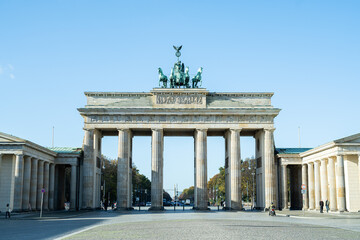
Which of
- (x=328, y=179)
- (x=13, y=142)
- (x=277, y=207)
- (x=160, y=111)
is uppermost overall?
(x=160, y=111)

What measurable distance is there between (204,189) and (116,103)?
58.9 ft

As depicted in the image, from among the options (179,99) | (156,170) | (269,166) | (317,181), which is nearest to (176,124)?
(179,99)

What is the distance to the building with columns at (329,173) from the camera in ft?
176

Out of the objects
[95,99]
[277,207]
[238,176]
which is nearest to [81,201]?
[95,99]

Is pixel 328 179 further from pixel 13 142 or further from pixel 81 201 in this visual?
pixel 13 142

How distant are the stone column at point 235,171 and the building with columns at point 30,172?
22.7 metres

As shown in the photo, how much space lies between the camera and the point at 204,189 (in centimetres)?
6475

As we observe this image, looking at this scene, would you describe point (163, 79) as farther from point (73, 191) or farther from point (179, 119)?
point (73, 191)

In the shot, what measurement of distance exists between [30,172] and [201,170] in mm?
23667

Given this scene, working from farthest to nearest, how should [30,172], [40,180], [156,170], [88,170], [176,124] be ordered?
[176,124] → [88,170] → [156,170] → [40,180] → [30,172]

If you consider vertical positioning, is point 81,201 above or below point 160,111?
below

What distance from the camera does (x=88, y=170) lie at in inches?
2564

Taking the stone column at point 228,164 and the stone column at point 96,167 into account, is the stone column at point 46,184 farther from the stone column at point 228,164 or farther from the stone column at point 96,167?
the stone column at point 228,164

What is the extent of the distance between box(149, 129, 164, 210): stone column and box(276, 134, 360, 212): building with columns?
18.2 metres
